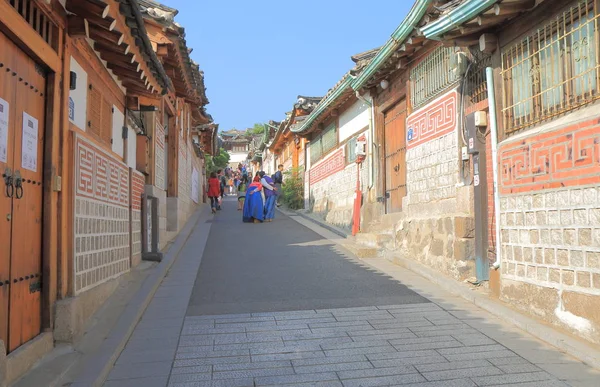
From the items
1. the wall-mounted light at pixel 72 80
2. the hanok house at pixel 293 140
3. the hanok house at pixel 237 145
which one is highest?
the hanok house at pixel 237 145

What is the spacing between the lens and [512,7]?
18.5 feet

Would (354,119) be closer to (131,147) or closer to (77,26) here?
(131,147)

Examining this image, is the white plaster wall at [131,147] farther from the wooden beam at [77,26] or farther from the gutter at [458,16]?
the gutter at [458,16]

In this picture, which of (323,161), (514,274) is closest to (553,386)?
(514,274)

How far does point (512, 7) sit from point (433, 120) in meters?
3.30

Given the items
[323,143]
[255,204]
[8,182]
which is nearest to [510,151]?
[8,182]

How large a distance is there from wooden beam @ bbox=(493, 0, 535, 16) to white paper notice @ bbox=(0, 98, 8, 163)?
4968mm

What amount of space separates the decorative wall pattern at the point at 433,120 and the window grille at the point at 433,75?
0.62 feet

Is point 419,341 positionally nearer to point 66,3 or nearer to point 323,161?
point 66,3

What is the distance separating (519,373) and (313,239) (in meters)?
9.04

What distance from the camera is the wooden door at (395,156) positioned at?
424 inches

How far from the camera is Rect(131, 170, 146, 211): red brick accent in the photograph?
7.99 m

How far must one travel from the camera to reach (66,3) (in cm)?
460

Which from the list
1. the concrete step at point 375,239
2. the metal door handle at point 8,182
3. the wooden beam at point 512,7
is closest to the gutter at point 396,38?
the wooden beam at point 512,7
